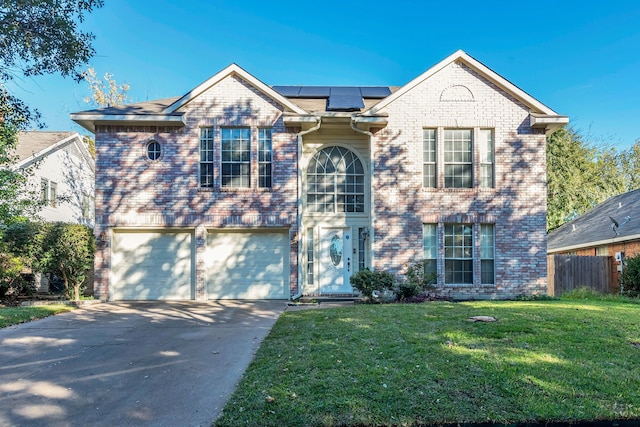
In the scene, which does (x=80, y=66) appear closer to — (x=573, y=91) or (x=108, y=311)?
(x=108, y=311)

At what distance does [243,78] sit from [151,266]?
6.24m

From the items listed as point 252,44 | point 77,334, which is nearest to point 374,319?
point 77,334

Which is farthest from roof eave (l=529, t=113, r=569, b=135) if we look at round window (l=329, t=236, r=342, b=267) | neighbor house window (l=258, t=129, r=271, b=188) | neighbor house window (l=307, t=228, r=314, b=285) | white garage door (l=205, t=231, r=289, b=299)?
white garage door (l=205, t=231, r=289, b=299)

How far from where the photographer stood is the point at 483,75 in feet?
41.6

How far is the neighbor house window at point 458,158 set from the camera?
1267cm

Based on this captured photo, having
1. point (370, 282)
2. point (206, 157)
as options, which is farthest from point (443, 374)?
point (206, 157)

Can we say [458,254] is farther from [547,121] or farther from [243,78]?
[243,78]

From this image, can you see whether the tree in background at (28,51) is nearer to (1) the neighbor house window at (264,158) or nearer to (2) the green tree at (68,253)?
(2) the green tree at (68,253)

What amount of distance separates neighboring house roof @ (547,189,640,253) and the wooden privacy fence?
1307 mm

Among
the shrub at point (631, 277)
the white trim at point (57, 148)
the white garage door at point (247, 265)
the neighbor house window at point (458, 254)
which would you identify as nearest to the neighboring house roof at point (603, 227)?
the shrub at point (631, 277)

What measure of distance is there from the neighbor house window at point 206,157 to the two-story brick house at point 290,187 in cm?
3

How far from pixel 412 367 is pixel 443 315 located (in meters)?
3.16

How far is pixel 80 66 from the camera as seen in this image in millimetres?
13305

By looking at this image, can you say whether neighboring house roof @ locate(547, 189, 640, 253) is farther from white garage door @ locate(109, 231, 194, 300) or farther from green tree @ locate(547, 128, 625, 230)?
white garage door @ locate(109, 231, 194, 300)
